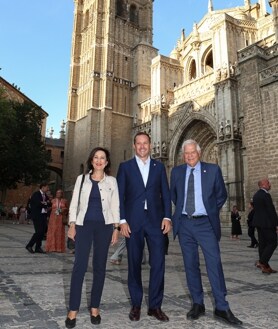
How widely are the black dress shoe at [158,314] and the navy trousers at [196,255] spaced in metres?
0.38

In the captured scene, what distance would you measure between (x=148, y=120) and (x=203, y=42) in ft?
29.0

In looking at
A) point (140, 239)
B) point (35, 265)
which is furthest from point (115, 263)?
point (140, 239)

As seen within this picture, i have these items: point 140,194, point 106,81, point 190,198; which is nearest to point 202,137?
point 106,81

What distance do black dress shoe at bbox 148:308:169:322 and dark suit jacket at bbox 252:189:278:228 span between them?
→ 355 cm

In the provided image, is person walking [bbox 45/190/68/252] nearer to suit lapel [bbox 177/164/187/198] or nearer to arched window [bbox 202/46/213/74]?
suit lapel [bbox 177/164/187/198]

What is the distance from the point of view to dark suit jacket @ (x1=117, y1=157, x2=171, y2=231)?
2.91 m

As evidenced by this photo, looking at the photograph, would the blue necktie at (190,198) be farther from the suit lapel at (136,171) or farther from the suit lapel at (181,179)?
the suit lapel at (136,171)

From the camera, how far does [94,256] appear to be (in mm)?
2695

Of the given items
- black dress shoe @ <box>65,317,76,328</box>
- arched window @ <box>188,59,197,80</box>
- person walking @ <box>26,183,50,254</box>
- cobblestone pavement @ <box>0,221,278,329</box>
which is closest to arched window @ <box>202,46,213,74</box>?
arched window @ <box>188,59,197,80</box>

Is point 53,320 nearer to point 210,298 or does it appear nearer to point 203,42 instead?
→ point 210,298

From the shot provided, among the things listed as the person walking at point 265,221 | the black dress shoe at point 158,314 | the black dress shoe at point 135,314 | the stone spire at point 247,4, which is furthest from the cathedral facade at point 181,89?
the black dress shoe at point 135,314

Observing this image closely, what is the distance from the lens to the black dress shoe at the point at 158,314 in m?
2.63

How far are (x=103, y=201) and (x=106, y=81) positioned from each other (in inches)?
1182

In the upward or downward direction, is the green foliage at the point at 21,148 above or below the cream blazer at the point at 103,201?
above
